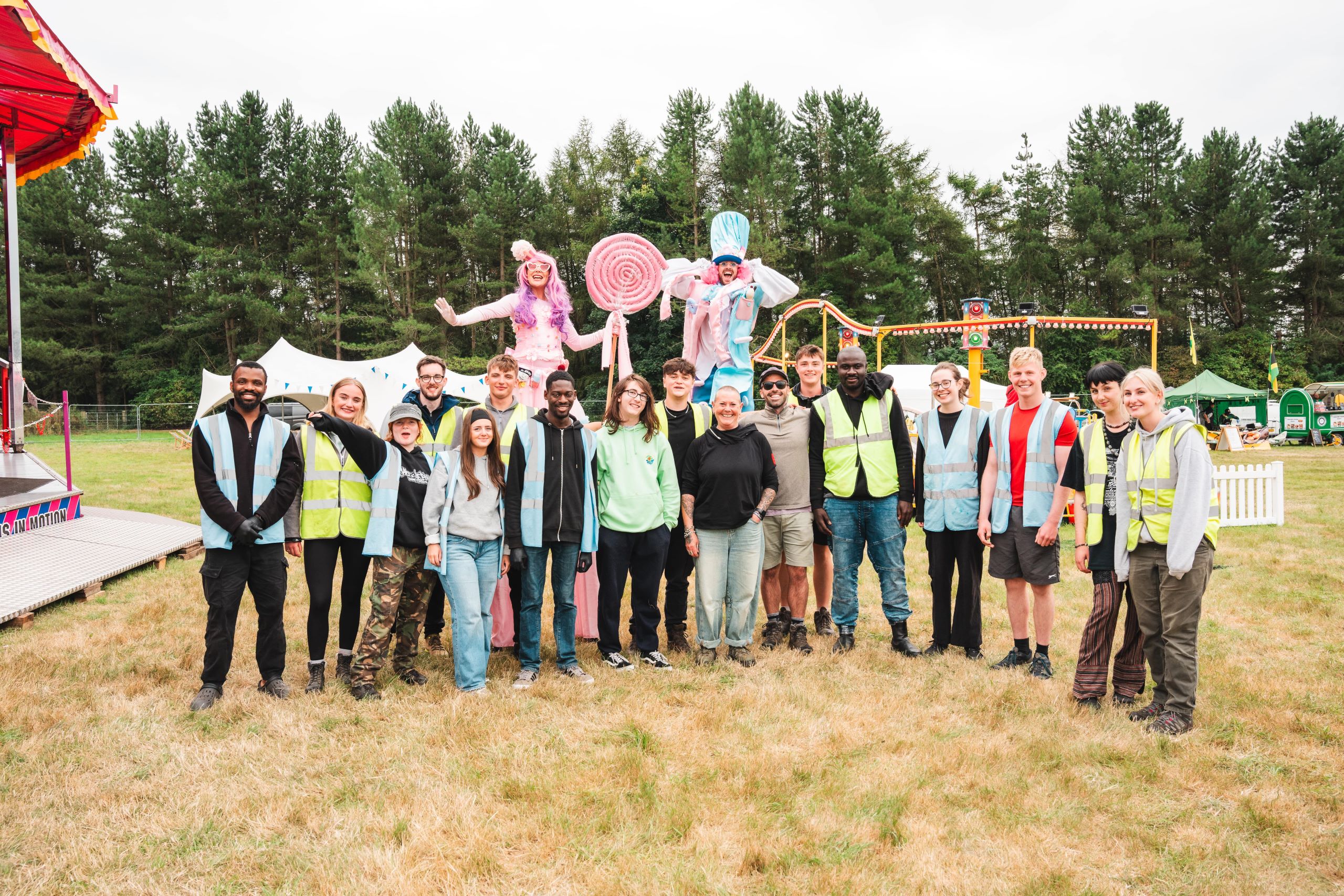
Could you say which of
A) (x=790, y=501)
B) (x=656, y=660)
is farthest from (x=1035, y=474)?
(x=656, y=660)

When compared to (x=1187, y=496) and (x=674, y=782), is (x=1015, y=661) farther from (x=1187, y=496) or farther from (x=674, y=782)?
(x=674, y=782)

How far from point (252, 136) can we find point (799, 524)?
37691 mm

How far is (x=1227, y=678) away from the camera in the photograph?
453cm

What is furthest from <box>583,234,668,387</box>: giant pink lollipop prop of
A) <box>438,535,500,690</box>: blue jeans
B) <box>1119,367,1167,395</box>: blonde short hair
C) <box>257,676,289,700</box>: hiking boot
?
<box>1119,367,1167,395</box>: blonde short hair

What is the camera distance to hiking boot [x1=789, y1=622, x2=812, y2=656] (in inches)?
197

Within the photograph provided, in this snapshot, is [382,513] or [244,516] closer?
[244,516]

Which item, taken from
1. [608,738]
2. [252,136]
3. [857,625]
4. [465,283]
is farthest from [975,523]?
[252,136]

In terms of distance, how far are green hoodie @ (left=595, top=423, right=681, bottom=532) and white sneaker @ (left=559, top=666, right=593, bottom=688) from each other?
0.80 metres

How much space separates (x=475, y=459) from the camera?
14.2ft

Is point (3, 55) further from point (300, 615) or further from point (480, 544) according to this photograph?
point (480, 544)

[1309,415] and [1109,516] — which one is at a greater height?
[1309,415]

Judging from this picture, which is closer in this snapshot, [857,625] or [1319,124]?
[857,625]

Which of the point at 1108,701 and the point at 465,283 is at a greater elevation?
the point at 465,283

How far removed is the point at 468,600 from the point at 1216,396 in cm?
2949
